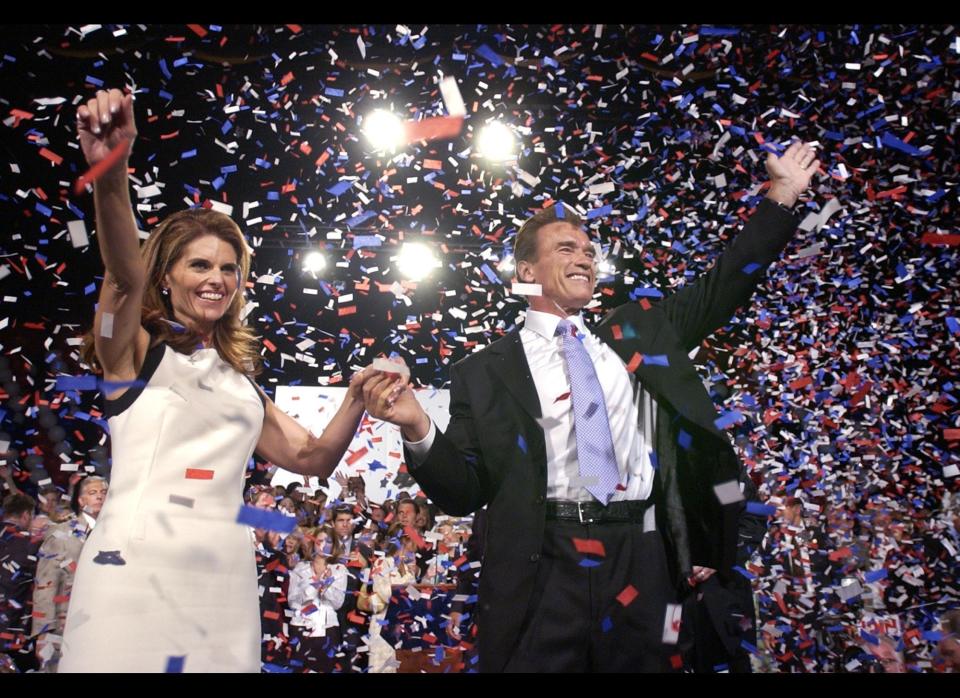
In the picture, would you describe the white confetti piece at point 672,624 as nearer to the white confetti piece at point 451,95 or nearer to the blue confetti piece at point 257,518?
the blue confetti piece at point 257,518

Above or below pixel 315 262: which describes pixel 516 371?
below

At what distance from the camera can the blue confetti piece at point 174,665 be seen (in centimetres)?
218

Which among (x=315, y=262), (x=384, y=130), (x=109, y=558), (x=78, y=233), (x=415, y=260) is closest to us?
(x=109, y=558)

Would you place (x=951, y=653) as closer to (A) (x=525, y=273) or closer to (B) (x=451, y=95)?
(A) (x=525, y=273)

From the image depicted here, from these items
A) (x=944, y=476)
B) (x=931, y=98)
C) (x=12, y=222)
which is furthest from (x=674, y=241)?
(x=12, y=222)

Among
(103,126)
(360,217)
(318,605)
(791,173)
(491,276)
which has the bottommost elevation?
(318,605)

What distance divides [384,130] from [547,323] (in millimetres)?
2138

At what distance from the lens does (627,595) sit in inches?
93.8

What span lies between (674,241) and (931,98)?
162 centimetres

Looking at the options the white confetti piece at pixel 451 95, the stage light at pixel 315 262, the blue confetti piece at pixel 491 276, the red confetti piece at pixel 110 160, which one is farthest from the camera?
the stage light at pixel 315 262

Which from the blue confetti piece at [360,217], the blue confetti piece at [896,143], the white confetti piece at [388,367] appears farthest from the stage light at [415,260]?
the white confetti piece at [388,367]

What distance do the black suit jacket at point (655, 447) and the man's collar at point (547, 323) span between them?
11cm

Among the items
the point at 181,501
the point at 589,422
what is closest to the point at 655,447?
the point at 589,422

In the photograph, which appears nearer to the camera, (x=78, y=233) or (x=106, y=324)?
(x=106, y=324)
